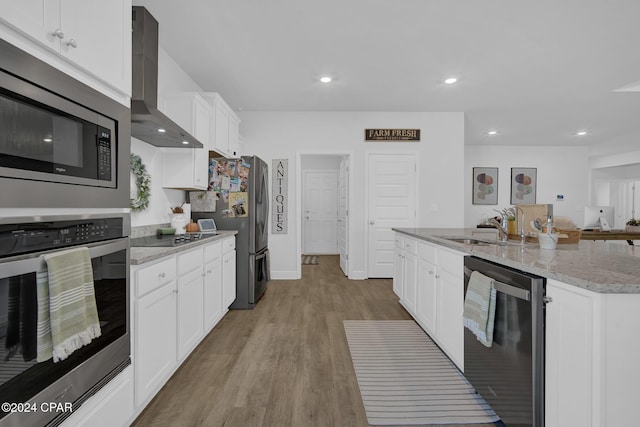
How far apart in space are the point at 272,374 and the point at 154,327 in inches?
34.1

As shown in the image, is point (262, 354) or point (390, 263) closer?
point (262, 354)

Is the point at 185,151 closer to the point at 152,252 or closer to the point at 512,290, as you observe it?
the point at 152,252

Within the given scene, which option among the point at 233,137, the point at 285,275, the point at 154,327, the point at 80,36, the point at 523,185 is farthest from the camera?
the point at 523,185

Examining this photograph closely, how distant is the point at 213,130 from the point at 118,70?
7.21 feet

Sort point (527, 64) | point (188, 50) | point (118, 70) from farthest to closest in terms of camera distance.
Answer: point (527, 64)
point (188, 50)
point (118, 70)

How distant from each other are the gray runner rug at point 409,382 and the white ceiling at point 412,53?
275 centimetres

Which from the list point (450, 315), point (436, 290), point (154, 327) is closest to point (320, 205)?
point (436, 290)

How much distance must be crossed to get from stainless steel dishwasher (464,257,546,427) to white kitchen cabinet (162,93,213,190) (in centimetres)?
263

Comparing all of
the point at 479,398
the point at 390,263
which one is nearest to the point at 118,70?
the point at 479,398

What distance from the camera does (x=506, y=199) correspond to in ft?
24.5

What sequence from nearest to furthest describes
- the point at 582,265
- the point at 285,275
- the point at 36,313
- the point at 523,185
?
the point at 36,313
the point at 582,265
the point at 285,275
the point at 523,185

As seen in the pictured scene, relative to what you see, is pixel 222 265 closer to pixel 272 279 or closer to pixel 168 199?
pixel 168 199

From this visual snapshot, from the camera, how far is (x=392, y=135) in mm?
4941

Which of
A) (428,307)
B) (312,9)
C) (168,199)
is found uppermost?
(312,9)
